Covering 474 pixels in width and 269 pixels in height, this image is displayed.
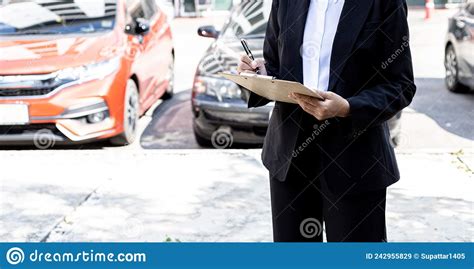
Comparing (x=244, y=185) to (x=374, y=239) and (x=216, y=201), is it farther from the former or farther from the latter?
(x=374, y=239)

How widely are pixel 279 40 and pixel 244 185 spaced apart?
118 inches

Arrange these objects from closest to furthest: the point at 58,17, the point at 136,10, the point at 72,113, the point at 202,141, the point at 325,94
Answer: the point at 325,94, the point at 72,113, the point at 202,141, the point at 58,17, the point at 136,10

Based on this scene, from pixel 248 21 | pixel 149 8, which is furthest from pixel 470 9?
pixel 149 8

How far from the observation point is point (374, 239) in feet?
8.56

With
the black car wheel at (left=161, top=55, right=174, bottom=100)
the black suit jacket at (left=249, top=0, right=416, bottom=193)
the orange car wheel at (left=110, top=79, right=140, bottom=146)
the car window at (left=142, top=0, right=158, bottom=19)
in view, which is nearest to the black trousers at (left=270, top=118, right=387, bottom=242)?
the black suit jacket at (left=249, top=0, right=416, bottom=193)

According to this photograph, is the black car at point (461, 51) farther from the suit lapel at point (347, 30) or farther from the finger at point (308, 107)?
the finger at point (308, 107)

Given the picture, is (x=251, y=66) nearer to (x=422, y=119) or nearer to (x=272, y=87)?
(x=272, y=87)

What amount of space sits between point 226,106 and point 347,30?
12.9 ft

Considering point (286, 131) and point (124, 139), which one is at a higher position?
point (286, 131)

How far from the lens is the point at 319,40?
242 cm

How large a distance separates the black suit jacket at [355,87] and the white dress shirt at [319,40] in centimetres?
2

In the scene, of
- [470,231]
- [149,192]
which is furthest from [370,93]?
[149,192]

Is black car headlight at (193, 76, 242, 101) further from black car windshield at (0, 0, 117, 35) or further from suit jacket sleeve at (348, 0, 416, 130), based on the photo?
suit jacket sleeve at (348, 0, 416, 130)

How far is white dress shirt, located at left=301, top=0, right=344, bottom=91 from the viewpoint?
7.91 feet
